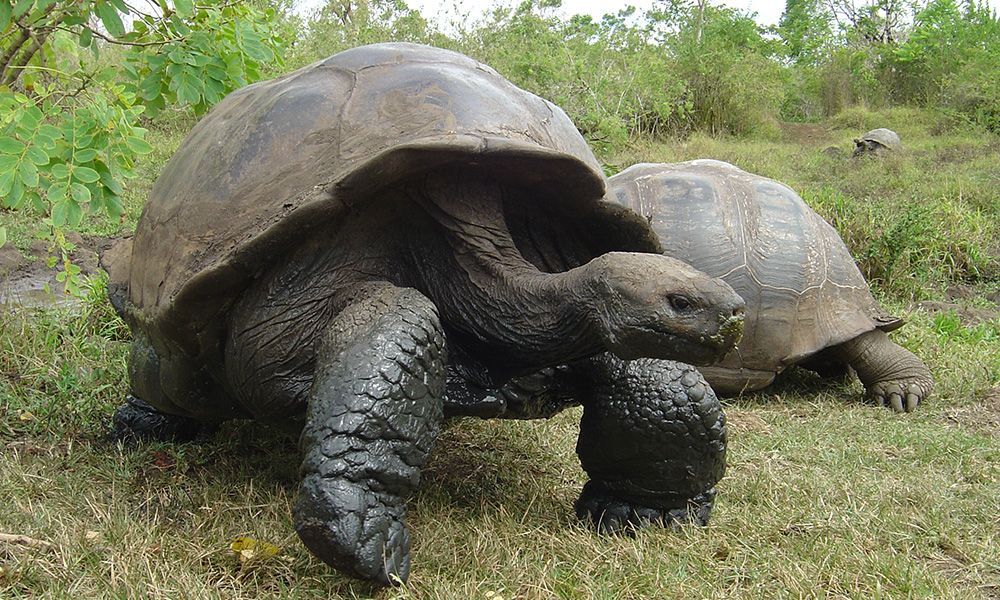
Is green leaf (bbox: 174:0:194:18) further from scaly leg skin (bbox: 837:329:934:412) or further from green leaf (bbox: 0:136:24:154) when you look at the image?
scaly leg skin (bbox: 837:329:934:412)

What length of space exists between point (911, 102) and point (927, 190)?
29.4 feet

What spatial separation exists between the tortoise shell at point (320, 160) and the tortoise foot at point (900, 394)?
8.70ft

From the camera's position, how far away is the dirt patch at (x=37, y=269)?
5159 mm

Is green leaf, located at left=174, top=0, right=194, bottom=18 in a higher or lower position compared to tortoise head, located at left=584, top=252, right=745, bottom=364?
higher

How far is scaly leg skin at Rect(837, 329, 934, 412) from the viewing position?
462 cm

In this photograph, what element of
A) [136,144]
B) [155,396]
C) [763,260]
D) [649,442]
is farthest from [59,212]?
[763,260]

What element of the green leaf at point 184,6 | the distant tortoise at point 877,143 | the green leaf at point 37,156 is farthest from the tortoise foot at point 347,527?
the distant tortoise at point 877,143

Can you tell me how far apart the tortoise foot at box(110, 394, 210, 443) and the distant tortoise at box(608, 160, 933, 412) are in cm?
235

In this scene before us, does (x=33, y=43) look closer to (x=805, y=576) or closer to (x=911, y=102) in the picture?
(x=805, y=576)

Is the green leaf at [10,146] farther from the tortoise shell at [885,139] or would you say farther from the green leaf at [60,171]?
the tortoise shell at [885,139]

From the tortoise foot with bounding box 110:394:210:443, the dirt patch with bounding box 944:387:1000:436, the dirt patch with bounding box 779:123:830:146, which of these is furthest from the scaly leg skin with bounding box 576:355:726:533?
the dirt patch with bounding box 779:123:830:146

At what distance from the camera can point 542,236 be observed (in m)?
2.80

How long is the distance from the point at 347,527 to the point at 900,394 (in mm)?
3584

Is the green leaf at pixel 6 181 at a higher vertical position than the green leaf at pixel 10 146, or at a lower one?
lower
